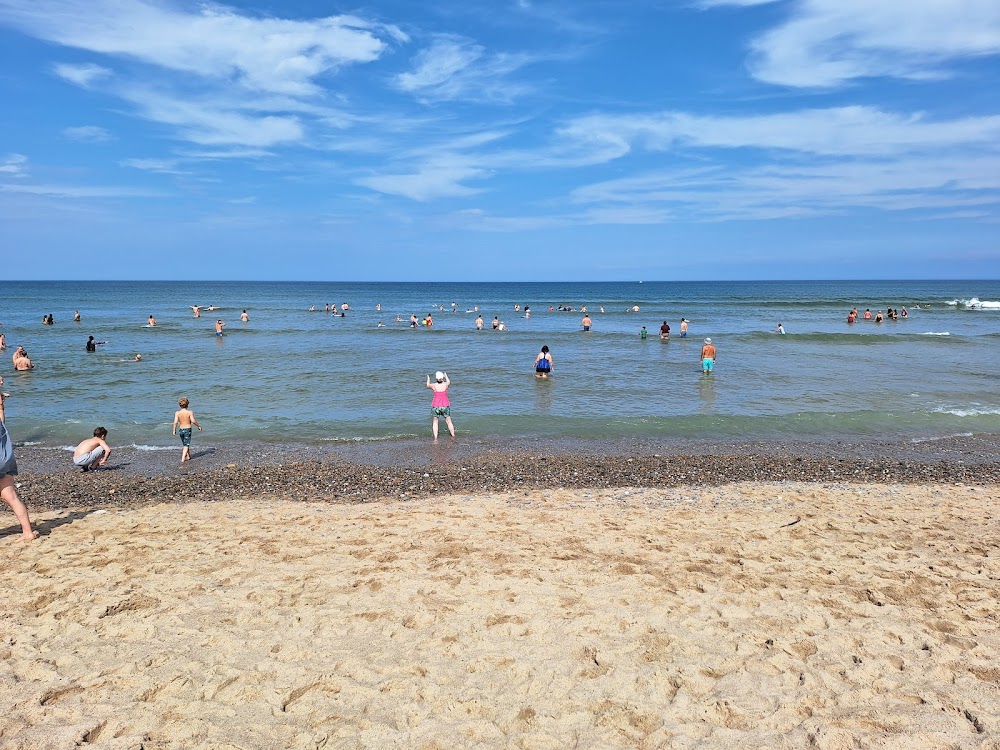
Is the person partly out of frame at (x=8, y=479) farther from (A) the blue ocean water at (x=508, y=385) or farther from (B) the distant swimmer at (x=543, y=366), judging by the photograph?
(B) the distant swimmer at (x=543, y=366)

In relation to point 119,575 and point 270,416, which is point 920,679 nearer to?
point 119,575

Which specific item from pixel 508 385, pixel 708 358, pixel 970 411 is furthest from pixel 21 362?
pixel 970 411

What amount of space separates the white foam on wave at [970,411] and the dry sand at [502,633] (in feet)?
32.7

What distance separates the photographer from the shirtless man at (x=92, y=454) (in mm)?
11719

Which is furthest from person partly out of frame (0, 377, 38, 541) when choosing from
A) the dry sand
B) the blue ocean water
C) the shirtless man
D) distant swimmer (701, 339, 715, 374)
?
distant swimmer (701, 339, 715, 374)

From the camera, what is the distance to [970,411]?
654 inches

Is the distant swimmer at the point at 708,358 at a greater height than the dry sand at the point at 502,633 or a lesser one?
greater

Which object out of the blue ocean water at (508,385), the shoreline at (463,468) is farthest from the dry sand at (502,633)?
the blue ocean water at (508,385)

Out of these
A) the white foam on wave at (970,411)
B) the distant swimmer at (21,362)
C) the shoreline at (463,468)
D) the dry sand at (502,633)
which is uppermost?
the distant swimmer at (21,362)

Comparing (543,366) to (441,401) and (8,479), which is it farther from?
(8,479)

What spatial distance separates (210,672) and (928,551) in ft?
22.6

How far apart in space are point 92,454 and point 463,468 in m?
6.70

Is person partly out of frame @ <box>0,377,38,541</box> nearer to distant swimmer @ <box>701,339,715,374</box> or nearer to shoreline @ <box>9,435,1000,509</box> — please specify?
shoreline @ <box>9,435,1000,509</box>

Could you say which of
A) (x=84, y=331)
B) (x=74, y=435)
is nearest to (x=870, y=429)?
(x=74, y=435)
